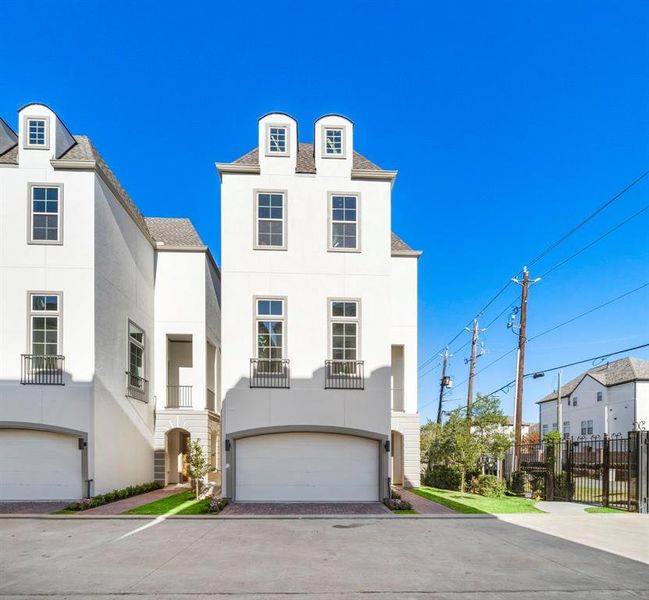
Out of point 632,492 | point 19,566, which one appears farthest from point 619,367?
point 19,566

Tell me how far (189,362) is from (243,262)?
8183mm

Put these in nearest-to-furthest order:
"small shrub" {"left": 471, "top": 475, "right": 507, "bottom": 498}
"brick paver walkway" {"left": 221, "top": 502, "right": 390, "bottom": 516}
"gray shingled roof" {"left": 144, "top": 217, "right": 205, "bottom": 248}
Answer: "brick paver walkway" {"left": 221, "top": 502, "right": 390, "bottom": 516} → "small shrub" {"left": 471, "top": 475, "right": 507, "bottom": 498} → "gray shingled roof" {"left": 144, "top": 217, "right": 205, "bottom": 248}

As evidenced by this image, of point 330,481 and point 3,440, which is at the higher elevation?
point 3,440

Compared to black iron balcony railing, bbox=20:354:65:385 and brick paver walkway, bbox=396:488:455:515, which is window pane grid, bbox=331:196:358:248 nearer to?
brick paver walkway, bbox=396:488:455:515

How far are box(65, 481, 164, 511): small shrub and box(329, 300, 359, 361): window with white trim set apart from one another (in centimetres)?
756

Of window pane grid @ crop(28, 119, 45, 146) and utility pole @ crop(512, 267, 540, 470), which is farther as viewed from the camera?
utility pole @ crop(512, 267, 540, 470)

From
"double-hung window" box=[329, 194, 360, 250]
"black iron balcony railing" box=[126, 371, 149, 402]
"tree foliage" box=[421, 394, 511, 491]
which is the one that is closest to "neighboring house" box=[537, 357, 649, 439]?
"tree foliage" box=[421, 394, 511, 491]

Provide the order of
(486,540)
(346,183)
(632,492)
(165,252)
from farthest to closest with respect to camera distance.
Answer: (165,252) < (346,183) < (632,492) < (486,540)

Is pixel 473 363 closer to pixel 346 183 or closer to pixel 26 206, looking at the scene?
pixel 346 183

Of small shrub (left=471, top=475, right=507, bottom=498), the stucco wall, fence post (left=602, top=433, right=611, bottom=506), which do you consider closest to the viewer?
fence post (left=602, top=433, right=611, bottom=506)

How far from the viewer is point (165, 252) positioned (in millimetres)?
21000

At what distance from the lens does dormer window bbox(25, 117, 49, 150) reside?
619 inches

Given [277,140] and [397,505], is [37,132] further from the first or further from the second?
[397,505]

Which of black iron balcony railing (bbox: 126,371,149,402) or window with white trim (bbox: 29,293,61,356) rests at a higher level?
window with white trim (bbox: 29,293,61,356)
